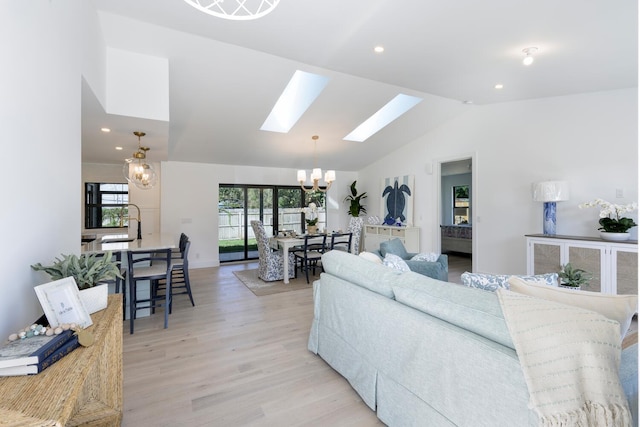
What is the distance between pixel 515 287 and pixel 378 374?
97cm

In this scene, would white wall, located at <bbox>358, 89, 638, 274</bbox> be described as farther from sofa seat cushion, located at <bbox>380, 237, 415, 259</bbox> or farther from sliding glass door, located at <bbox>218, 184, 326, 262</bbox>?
sliding glass door, located at <bbox>218, 184, 326, 262</bbox>

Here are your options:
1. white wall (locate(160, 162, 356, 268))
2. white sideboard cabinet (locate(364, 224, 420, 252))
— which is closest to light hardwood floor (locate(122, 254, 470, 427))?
white wall (locate(160, 162, 356, 268))

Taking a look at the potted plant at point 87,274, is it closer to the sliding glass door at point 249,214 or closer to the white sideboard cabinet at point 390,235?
the sliding glass door at point 249,214

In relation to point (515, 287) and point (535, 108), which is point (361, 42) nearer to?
point (515, 287)

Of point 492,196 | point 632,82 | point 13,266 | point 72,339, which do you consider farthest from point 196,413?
point 632,82

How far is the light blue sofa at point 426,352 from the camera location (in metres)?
A: 1.26

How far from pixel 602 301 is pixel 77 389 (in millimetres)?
1947

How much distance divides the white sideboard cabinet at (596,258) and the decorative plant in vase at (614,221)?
3.7 inches

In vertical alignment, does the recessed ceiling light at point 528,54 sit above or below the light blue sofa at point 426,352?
above

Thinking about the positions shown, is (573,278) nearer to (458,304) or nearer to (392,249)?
(458,304)

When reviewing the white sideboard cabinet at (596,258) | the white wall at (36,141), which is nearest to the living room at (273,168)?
the white wall at (36,141)

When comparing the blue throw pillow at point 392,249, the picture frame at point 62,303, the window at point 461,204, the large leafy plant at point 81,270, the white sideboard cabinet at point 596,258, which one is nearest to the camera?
the picture frame at point 62,303

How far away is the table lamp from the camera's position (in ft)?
13.3

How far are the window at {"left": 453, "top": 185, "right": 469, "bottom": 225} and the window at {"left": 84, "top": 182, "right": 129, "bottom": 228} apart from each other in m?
8.75
